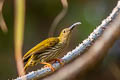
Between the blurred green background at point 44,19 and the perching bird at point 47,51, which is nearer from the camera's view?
the perching bird at point 47,51

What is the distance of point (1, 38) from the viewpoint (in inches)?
168

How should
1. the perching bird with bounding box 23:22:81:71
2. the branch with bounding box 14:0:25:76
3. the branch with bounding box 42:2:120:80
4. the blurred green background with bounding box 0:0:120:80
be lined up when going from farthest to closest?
the blurred green background with bounding box 0:0:120:80, the perching bird with bounding box 23:22:81:71, the branch with bounding box 42:2:120:80, the branch with bounding box 14:0:25:76

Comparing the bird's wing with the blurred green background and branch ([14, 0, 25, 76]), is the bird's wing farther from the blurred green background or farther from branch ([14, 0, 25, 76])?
the blurred green background

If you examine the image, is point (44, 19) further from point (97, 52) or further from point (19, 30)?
point (19, 30)

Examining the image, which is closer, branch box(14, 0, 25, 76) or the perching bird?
branch box(14, 0, 25, 76)

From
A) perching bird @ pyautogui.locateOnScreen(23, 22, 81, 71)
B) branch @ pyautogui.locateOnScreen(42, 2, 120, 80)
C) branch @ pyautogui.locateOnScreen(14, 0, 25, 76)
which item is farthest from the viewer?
perching bird @ pyautogui.locateOnScreen(23, 22, 81, 71)

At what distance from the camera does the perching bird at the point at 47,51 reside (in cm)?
183

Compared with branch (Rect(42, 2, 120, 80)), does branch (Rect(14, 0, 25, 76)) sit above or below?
above

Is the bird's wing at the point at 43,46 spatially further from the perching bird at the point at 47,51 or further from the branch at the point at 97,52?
the branch at the point at 97,52

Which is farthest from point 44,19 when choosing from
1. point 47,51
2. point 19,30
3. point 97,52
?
point 19,30

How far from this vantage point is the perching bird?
1826 millimetres

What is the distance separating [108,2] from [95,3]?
6.6 inches

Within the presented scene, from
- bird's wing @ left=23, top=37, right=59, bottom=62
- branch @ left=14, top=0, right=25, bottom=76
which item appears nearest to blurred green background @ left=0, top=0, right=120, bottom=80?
bird's wing @ left=23, top=37, right=59, bottom=62

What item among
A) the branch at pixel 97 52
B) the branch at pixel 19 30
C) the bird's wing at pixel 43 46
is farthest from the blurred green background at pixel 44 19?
the branch at pixel 19 30
